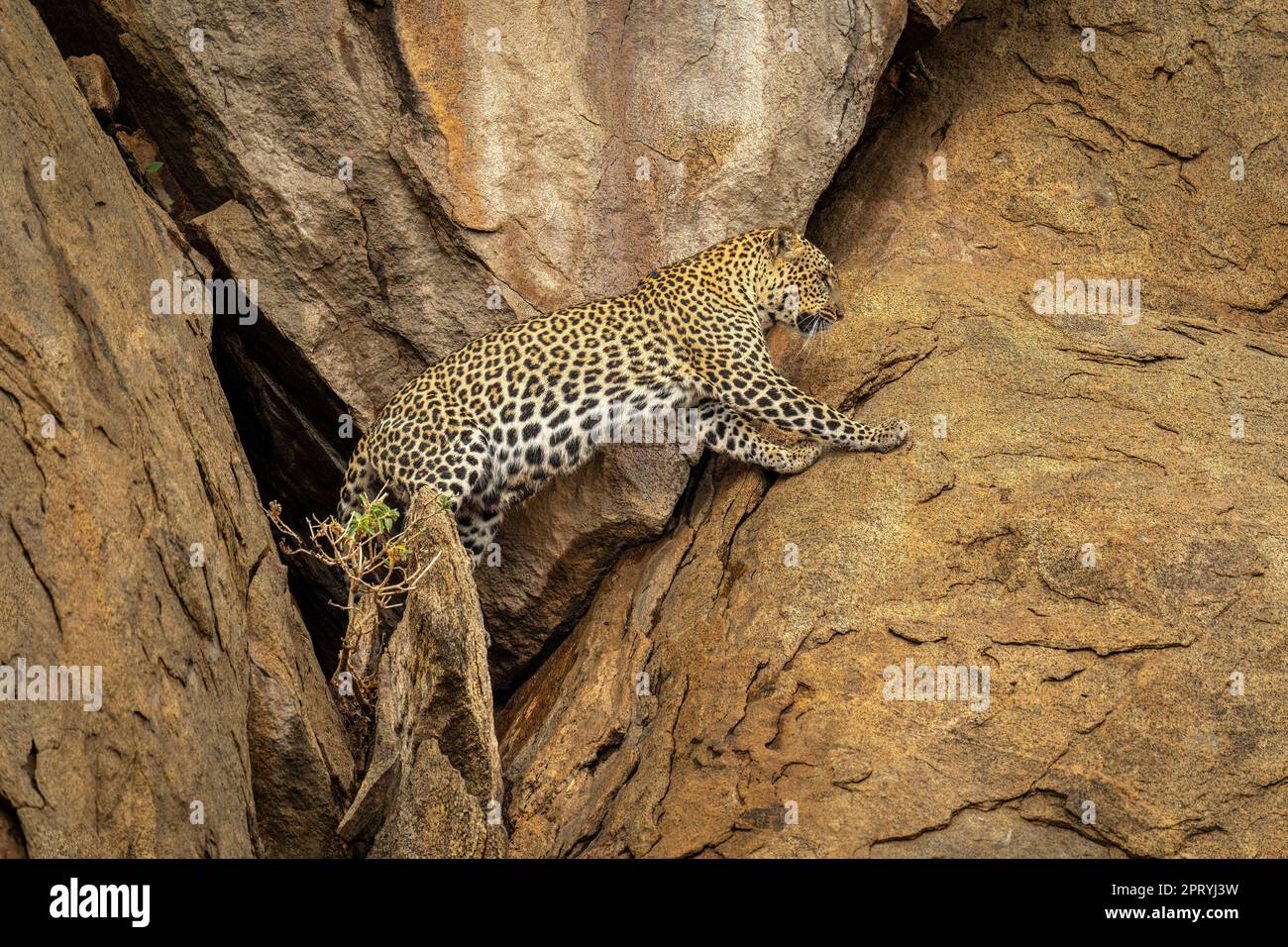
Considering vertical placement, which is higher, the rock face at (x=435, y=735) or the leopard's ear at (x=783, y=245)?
the leopard's ear at (x=783, y=245)

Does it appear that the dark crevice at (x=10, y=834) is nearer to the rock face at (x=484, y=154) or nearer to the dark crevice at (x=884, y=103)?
the rock face at (x=484, y=154)

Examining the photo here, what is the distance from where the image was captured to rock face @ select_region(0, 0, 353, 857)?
220 inches

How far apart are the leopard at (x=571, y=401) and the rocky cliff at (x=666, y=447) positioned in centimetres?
49

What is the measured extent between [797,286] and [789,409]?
4.50 feet

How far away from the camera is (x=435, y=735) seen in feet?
25.1

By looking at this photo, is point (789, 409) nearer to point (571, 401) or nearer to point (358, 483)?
point (571, 401)

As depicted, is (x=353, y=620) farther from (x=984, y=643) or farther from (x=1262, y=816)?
(x=1262, y=816)

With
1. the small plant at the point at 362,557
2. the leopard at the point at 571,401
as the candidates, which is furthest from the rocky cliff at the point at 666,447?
the leopard at the point at 571,401

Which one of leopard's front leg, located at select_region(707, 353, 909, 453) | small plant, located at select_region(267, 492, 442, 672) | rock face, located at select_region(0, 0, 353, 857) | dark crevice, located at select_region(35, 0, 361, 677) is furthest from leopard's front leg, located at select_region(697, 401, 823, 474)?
rock face, located at select_region(0, 0, 353, 857)

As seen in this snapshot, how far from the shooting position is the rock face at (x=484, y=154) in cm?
995

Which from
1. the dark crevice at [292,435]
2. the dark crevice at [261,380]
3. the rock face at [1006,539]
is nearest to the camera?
the rock face at [1006,539]

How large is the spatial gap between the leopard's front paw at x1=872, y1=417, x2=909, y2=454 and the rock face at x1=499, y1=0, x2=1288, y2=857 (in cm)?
10

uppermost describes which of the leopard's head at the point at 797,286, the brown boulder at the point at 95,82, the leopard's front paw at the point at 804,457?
the brown boulder at the point at 95,82

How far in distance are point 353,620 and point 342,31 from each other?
4552mm
